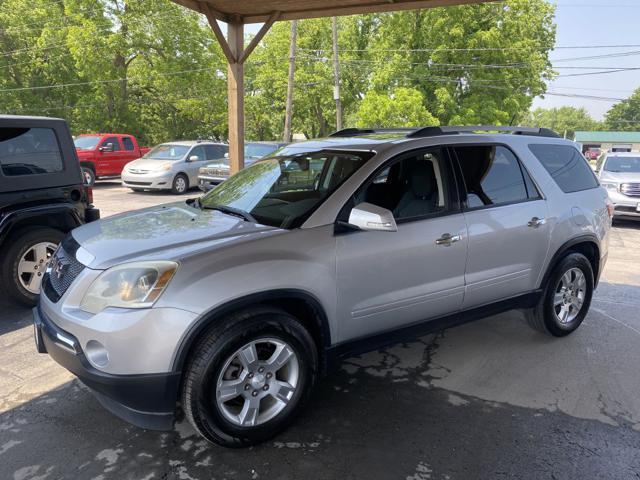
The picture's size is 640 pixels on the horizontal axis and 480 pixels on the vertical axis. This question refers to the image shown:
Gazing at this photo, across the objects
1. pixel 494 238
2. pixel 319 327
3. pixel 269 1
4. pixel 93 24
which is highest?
pixel 93 24

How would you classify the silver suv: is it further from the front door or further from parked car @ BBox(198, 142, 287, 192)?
parked car @ BBox(198, 142, 287, 192)

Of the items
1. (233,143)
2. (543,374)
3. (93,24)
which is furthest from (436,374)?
(93,24)

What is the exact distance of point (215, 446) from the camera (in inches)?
108

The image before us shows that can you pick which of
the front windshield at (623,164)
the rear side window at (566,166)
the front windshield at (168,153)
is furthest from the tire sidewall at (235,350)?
the front windshield at (168,153)

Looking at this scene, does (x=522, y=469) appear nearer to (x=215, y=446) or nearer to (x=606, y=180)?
(x=215, y=446)

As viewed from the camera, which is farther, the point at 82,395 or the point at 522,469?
the point at 82,395

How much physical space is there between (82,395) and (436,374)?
8.18 feet

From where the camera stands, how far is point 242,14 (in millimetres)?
7898

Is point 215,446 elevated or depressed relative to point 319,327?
depressed

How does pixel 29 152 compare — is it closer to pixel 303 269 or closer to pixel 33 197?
pixel 33 197

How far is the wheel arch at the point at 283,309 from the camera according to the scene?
2.42 meters

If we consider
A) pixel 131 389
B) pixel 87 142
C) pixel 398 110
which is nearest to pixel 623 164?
pixel 131 389

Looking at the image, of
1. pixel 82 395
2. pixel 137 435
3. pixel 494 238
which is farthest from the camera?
pixel 494 238

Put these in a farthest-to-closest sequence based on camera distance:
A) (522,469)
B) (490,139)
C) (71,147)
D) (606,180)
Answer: (606,180)
(71,147)
(490,139)
(522,469)
